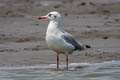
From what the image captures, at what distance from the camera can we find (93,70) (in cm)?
1100

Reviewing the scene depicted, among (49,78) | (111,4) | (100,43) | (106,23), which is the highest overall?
(111,4)

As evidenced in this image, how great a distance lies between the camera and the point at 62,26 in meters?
16.7

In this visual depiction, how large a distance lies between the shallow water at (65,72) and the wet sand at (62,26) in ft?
1.63

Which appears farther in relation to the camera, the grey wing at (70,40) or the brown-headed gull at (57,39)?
the grey wing at (70,40)

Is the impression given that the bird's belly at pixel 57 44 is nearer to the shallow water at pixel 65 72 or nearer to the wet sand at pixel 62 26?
the shallow water at pixel 65 72

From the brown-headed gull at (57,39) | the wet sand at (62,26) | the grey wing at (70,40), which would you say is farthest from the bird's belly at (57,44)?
the wet sand at (62,26)

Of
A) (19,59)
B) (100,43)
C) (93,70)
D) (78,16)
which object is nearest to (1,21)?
(78,16)

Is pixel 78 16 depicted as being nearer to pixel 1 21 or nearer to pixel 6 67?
pixel 1 21

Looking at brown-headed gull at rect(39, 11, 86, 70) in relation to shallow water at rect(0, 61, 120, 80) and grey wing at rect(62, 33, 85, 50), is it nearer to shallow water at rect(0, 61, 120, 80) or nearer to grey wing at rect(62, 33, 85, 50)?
grey wing at rect(62, 33, 85, 50)

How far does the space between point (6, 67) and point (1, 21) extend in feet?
21.3

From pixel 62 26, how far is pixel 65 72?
6.12 meters

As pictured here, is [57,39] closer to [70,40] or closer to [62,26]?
[70,40]

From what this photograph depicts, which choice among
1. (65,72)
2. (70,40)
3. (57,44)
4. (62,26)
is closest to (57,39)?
(57,44)

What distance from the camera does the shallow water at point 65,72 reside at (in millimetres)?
10172
